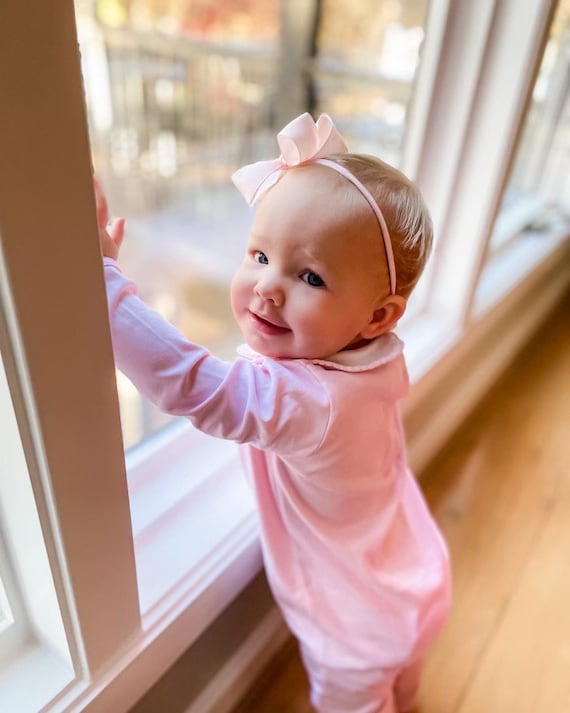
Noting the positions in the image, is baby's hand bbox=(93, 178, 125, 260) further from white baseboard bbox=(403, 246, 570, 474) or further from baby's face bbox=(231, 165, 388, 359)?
white baseboard bbox=(403, 246, 570, 474)

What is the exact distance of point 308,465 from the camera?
69 cm

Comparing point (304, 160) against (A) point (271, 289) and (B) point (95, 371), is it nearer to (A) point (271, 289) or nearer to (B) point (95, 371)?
(A) point (271, 289)

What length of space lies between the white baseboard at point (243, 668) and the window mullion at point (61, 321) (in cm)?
40

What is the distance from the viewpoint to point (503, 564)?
1.37 meters

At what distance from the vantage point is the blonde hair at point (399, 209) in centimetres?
60

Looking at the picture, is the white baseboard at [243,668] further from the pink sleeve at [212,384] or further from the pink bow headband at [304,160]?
the pink bow headband at [304,160]

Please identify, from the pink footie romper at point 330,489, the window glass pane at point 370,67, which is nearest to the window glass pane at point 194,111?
the window glass pane at point 370,67

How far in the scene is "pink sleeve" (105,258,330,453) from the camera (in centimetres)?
56

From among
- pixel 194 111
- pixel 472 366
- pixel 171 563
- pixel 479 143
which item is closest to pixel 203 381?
pixel 171 563

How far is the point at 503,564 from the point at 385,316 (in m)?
0.94

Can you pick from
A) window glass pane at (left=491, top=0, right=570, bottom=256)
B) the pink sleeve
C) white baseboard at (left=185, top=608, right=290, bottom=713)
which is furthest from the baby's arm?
window glass pane at (left=491, top=0, right=570, bottom=256)

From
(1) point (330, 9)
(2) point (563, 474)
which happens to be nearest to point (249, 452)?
(2) point (563, 474)

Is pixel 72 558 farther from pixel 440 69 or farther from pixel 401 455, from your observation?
pixel 440 69

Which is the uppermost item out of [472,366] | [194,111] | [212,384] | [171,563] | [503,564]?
[212,384]
